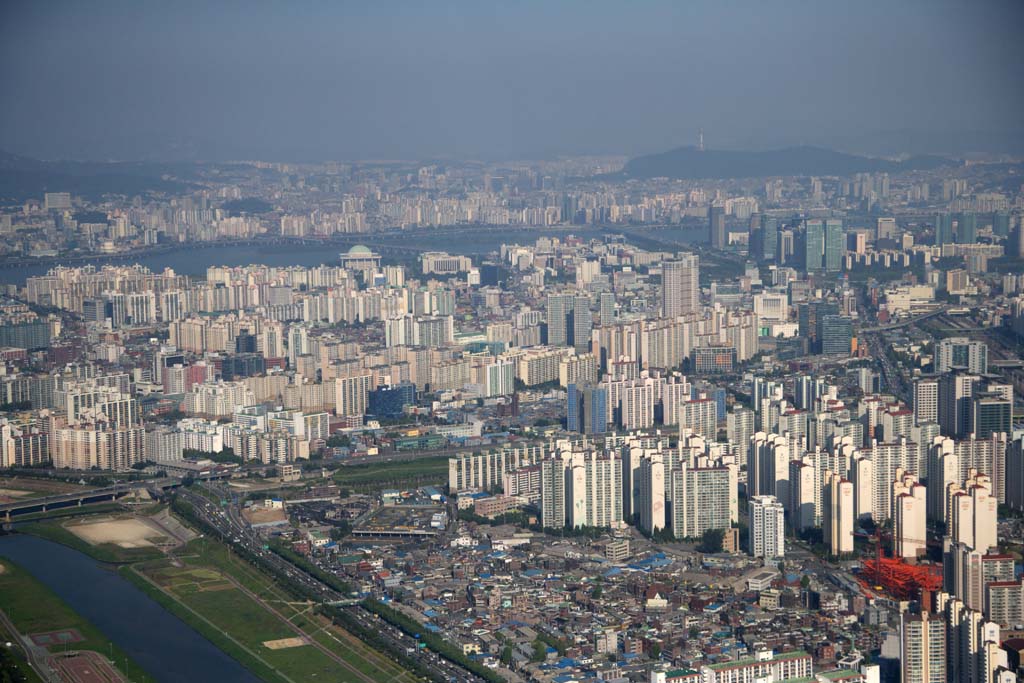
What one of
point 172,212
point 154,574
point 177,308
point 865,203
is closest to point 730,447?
point 154,574

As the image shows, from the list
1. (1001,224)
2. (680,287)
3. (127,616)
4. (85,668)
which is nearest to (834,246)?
(1001,224)

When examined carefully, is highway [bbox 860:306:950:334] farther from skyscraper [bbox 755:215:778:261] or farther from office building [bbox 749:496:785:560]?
office building [bbox 749:496:785:560]

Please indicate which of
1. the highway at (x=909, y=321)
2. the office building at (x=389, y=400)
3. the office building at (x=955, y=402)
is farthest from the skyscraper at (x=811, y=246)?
the office building at (x=955, y=402)

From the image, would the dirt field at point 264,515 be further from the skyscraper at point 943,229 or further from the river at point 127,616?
the skyscraper at point 943,229

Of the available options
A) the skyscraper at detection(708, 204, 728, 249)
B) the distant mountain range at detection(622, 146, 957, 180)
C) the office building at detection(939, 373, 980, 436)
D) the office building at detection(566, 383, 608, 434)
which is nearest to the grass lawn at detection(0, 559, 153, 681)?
the office building at detection(566, 383, 608, 434)

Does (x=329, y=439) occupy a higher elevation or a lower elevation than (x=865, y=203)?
lower

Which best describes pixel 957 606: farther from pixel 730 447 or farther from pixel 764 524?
pixel 730 447
